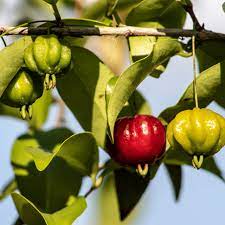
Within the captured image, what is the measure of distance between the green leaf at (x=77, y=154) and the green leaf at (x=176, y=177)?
369 mm

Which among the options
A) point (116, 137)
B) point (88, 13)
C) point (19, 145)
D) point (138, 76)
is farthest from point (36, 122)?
point (138, 76)

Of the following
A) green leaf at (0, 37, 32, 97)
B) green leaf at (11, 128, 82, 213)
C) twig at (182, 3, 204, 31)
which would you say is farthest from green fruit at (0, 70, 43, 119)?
twig at (182, 3, 204, 31)

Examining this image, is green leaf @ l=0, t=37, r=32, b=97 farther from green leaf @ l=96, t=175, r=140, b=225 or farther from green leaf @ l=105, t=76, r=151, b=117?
green leaf @ l=96, t=175, r=140, b=225

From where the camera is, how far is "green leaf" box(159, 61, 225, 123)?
2420 mm

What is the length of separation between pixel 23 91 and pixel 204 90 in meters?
0.53

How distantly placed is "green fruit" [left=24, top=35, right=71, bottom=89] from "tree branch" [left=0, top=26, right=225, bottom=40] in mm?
52

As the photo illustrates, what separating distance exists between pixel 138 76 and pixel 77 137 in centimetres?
30

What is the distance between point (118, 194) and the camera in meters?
2.88

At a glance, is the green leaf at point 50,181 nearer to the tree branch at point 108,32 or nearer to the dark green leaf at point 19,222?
the dark green leaf at point 19,222

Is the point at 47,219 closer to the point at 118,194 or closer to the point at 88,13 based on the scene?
the point at 118,194

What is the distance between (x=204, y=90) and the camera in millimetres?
2465

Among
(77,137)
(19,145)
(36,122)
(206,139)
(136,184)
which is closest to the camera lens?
(206,139)

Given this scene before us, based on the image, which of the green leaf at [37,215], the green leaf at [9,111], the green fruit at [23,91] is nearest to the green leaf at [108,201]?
the green leaf at [9,111]

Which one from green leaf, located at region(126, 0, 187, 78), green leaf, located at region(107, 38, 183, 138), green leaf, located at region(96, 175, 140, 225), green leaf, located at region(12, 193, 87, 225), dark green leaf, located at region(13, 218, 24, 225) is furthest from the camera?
green leaf, located at region(96, 175, 140, 225)
